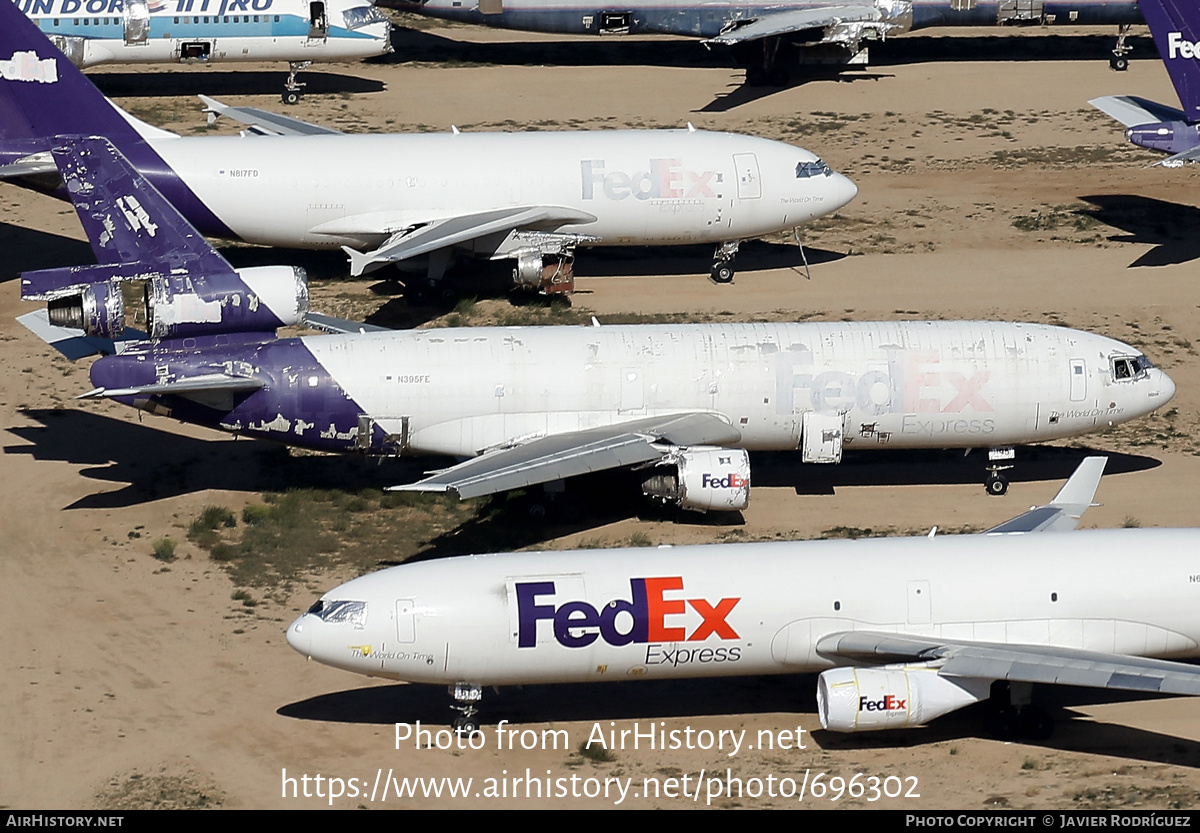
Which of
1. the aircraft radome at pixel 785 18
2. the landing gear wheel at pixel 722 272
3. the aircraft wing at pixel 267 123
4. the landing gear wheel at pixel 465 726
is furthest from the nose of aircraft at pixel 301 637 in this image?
the aircraft radome at pixel 785 18

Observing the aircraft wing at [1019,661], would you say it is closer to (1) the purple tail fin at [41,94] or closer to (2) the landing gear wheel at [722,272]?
(2) the landing gear wheel at [722,272]

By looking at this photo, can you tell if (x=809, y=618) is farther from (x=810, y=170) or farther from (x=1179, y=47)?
(x=1179, y=47)

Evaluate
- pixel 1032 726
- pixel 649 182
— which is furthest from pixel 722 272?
pixel 1032 726

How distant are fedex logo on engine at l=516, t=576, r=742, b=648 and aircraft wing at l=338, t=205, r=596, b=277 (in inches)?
890

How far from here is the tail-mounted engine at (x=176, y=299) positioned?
46.3 m

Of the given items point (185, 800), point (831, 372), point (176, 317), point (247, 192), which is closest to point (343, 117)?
point (247, 192)

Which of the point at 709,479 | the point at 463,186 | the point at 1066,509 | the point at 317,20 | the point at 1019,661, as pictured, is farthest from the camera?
the point at 317,20

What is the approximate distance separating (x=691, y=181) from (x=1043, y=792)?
96.4ft

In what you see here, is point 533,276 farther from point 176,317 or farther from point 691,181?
point 176,317

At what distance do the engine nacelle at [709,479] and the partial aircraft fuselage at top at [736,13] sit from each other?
41.2m

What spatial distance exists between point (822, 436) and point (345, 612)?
51.7 feet

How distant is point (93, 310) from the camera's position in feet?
151

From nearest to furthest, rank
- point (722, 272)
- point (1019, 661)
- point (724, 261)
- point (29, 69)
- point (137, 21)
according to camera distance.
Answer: point (1019, 661) → point (29, 69) → point (724, 261) → point (722, 272) → point (137, 21)

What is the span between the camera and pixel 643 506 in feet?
157
